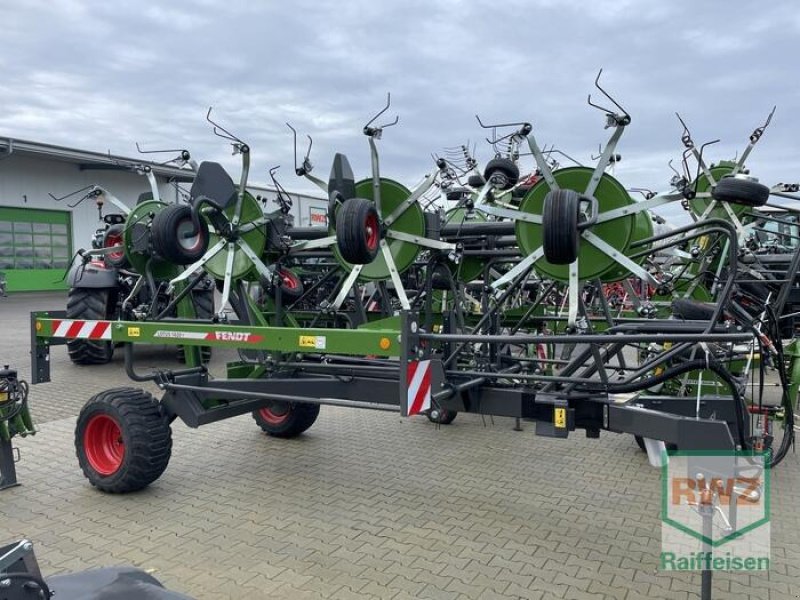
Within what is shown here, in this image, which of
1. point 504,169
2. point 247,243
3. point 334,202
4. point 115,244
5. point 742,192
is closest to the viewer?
point 742,192

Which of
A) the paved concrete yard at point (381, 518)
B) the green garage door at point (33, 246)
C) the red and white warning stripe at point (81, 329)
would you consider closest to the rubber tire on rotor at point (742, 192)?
the paved concrete yard at point (381, 518)

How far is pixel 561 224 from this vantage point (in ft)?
11.7

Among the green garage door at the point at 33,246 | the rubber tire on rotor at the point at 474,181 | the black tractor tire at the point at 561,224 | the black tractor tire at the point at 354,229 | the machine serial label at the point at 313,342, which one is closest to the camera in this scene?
the black tractor tire at the point at 561,224

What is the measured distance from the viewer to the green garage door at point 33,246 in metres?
27.3

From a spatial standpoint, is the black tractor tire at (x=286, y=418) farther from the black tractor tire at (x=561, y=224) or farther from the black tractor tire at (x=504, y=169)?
the black tractor tire at (x=561, y=224)

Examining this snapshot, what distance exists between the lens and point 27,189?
27766 mm

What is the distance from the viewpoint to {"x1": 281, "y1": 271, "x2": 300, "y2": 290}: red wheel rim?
6254 mm

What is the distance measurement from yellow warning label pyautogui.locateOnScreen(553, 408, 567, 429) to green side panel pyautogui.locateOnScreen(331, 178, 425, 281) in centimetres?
183

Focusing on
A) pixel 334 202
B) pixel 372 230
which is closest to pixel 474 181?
pixel 334 202

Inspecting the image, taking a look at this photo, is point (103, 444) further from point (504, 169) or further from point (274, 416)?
point (504, 169)

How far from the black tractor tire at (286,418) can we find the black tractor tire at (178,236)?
71.0 inches

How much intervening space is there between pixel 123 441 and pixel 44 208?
2732 centimetres

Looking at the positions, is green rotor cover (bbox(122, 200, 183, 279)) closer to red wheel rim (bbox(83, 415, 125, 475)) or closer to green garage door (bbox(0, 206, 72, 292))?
red wheel rim (bbox(83, 415, 125, 475))

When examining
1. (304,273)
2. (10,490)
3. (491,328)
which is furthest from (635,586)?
(304,273)
